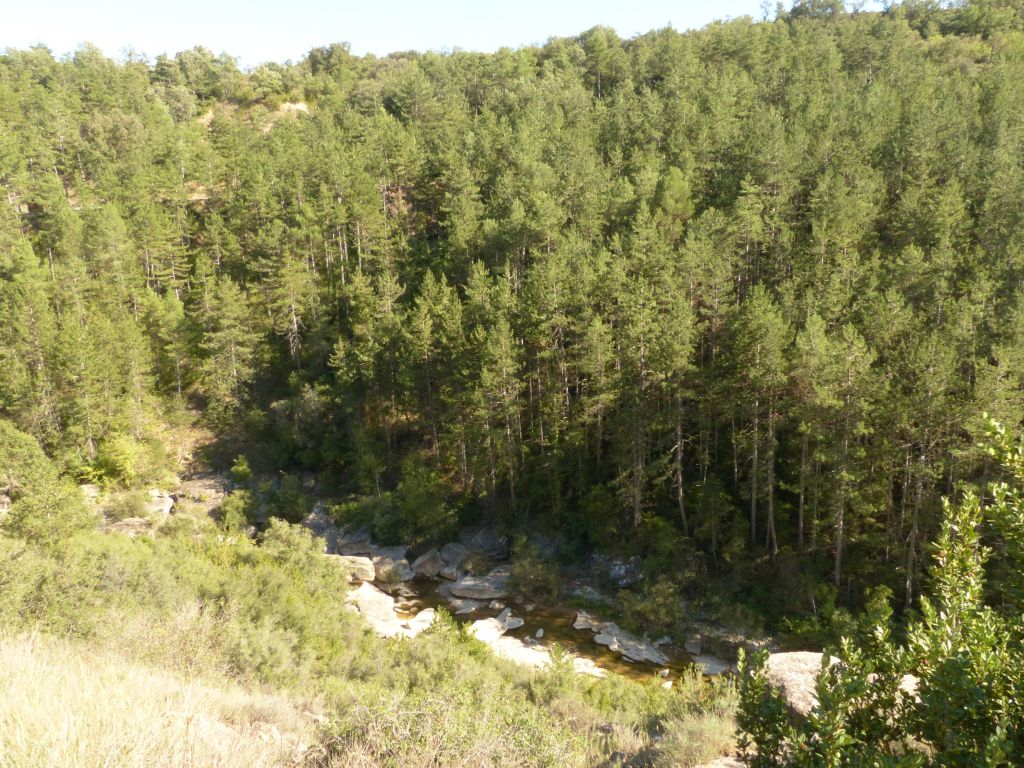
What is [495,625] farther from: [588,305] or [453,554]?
[588,305]

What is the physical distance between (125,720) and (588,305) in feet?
88.3

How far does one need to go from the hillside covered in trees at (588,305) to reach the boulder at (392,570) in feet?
5.79

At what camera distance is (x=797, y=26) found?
77938mm

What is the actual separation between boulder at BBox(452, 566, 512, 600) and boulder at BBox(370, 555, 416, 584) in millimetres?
3002

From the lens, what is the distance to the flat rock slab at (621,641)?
24859 mm

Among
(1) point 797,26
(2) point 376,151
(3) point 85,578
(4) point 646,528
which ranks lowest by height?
(4) point 646,528

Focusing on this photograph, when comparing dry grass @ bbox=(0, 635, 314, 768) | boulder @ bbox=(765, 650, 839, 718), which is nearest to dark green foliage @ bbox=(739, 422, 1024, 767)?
boulder @ bbox=(765, 650, 839, 718)

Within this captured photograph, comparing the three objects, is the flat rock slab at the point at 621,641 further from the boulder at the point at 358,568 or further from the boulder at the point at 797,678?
the boulder at the point at 358,568

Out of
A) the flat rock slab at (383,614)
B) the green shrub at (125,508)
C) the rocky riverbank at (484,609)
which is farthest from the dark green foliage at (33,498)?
the flat rock slab at (383,614)

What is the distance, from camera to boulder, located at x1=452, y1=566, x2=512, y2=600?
1192 inches

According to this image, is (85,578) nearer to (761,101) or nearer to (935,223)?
(935,223)

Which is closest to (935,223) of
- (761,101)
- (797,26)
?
(761,101)

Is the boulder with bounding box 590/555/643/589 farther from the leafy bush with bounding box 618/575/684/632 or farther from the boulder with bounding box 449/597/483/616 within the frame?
the boulder with bounding box 449/597/483/616

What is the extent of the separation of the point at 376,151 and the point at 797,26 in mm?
58419
